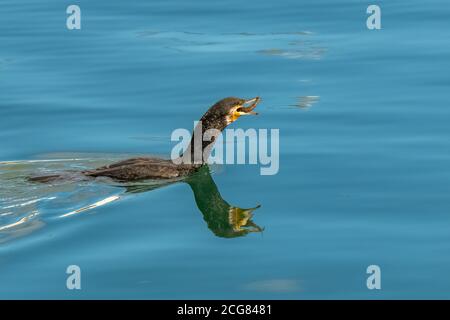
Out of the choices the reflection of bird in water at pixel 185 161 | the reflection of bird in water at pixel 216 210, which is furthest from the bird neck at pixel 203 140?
the reflection of bird in water at pixel 216 210

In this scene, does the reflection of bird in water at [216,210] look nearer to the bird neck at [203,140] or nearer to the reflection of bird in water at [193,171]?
the reflection of bird in water at [193,171]

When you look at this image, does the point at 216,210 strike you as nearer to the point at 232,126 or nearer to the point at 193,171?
the point at 193,171

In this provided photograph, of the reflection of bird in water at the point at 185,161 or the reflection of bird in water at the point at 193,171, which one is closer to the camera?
the reflection of bird in water at the point at 193,171

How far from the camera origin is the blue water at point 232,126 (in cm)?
1073

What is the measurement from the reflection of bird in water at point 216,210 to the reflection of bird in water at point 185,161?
0.36ft

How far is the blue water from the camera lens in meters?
10.7

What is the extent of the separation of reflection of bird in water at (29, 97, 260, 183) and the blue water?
17cm

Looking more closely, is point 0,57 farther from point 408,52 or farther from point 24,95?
point 408,52

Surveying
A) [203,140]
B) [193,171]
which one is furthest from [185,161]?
[203,140]

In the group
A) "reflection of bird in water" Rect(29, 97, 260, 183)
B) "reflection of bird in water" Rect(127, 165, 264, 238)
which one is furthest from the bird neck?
"reflection of bird in water" Rect(127, 165, 264, 238)

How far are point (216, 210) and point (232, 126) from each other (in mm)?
2908

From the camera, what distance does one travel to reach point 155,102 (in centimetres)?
1573

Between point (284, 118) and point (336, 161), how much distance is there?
1.71 meters

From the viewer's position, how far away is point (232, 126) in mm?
15211
